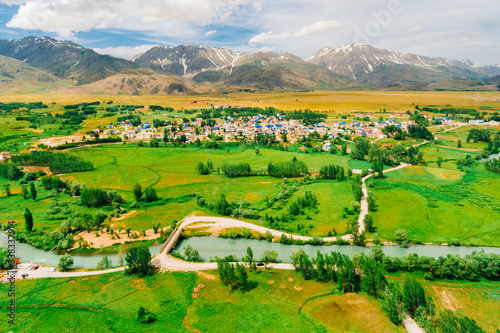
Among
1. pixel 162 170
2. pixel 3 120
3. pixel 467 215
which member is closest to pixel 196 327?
pixel 467 215

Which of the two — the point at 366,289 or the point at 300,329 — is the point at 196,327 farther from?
the point at 366,289

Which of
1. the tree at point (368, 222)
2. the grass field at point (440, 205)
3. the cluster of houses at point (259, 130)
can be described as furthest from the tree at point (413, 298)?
the cluster of houses at point (259, 130)

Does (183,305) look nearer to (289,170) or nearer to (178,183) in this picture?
(178,183)

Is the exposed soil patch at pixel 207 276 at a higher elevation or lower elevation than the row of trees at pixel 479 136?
lower

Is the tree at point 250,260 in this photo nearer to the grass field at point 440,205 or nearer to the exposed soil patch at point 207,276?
the exposed soil patch at point 207,276

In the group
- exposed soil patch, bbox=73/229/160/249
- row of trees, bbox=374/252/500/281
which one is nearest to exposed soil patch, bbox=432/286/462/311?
row of trees, bbox=374/252/500/281

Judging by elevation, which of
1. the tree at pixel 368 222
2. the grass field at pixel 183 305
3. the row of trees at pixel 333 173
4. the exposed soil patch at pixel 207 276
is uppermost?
the row of trees at pixel 333 173
